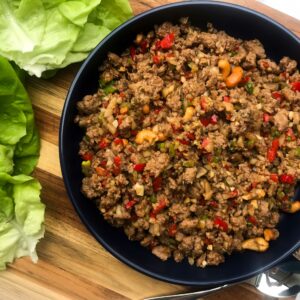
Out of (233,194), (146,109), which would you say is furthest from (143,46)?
(233,194)

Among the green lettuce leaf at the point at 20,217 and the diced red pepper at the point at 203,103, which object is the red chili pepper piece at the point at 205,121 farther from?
the green lettuce leaf at the point at 20,217

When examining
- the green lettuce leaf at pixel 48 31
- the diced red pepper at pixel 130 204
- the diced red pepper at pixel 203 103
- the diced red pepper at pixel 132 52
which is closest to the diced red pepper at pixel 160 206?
the diced red pepper at pixel 130 204

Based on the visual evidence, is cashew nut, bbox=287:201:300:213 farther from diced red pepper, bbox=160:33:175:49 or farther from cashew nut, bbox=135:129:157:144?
diced red pepper, bbox=160:33:175:49

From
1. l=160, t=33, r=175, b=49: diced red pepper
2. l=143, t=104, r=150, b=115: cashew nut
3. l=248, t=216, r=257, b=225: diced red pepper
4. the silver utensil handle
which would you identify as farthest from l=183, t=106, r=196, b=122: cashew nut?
the silver utensil handle

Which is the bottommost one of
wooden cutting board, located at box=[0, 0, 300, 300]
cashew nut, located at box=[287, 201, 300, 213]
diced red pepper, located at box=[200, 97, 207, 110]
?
wooden cutting board, located at box=[0, 0, 300, 300]

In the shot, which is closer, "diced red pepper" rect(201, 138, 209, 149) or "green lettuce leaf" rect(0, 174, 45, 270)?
"diced red pepper" rect(201, 138, 209, 149)

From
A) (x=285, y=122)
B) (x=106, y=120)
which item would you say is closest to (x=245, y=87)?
(x=285, y=122)

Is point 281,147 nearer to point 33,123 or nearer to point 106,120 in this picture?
point 106,120

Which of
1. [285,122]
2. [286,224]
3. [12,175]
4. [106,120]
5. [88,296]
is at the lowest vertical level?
[88,296]
